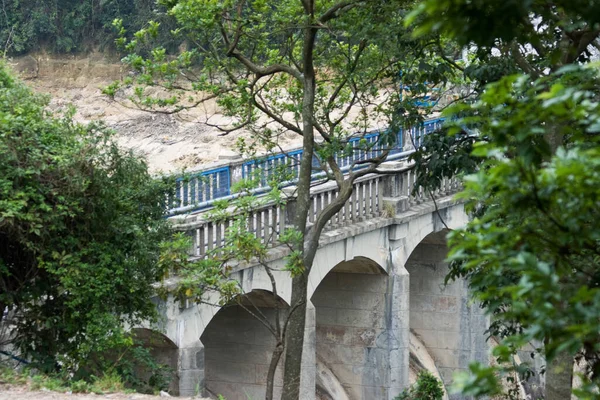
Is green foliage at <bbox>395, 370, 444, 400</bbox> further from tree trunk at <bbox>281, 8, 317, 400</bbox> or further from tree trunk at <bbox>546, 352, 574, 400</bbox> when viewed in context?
tree trunk at <bbox>546, 352, 574, 400</bbox>

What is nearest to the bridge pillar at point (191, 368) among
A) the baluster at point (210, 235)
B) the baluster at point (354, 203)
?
the baluster at point (210, 235)

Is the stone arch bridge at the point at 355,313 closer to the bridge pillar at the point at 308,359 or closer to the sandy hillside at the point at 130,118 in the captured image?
the bridge pillar at the point at 308,359

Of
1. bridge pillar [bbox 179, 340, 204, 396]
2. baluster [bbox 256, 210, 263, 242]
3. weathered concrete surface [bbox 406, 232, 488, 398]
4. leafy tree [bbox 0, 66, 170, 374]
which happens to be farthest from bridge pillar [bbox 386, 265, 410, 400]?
leafy tree [bbox 0, 66, 170, 374]

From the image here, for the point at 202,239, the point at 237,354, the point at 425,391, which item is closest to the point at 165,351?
the point at 202,239

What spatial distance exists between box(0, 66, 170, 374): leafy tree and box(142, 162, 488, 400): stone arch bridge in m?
2.46

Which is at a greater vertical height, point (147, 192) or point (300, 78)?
point (300, 78)

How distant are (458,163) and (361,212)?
7466 mm

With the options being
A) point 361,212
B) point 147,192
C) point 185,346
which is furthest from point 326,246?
point 147,192

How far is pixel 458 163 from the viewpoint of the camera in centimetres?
1105

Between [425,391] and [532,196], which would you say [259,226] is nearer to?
[425,391]

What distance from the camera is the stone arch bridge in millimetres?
14328

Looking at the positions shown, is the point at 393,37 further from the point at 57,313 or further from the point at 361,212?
the point at 361,212

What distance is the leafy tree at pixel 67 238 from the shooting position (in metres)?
9.62

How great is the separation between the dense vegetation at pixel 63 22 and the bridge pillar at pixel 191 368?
2831 cm
